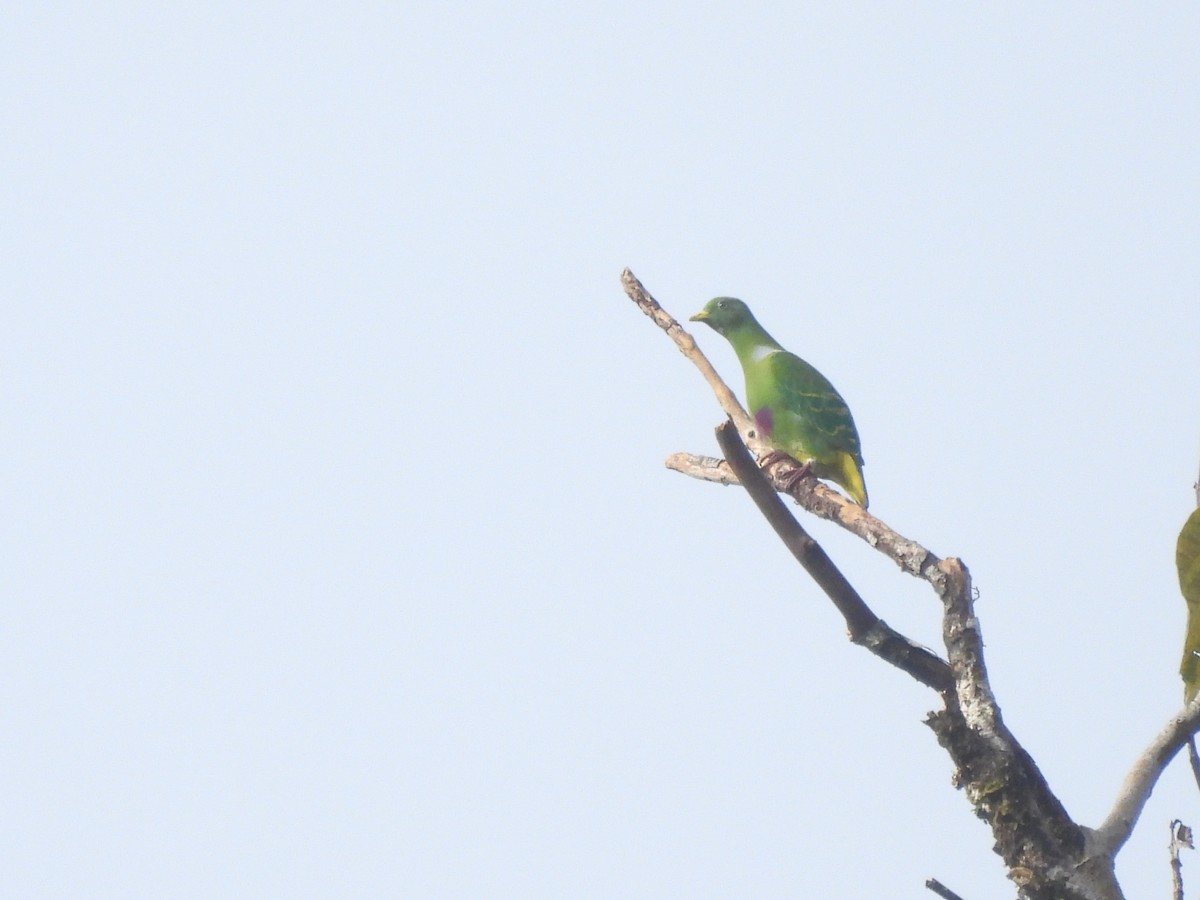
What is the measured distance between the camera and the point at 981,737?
3.49 m

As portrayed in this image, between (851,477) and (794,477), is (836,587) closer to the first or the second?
(794,477)

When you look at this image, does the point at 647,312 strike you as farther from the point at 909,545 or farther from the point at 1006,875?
the point at 1006,875

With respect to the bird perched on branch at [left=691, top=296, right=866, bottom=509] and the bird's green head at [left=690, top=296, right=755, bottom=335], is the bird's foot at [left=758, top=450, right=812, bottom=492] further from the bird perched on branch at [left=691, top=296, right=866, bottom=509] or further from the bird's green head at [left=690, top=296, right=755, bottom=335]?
the bird's green head at [left=690, top=296, right=755, bottom=335]

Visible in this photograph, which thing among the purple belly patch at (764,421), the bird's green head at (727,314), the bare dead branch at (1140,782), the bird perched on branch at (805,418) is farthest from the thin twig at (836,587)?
the bird's green head at (727,314)

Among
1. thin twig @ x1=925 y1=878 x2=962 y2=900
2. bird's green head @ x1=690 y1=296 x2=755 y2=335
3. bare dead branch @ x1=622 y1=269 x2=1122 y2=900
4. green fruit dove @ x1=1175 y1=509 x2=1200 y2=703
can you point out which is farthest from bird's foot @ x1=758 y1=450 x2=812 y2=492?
thin twig @ x1=925 y1=878 x2=962 y2=900

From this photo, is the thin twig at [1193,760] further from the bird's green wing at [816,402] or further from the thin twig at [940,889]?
the bird's green wing at [816,402]

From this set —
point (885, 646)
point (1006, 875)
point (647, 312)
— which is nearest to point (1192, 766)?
point (1006, 875)

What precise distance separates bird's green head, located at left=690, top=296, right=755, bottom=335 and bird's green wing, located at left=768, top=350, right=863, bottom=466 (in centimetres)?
56

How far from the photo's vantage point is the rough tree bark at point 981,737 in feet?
11.0

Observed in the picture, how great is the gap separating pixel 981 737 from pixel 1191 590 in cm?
66

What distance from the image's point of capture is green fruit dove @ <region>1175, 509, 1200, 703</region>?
3.34 meters

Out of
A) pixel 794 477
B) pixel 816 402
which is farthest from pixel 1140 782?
pixel 816 402

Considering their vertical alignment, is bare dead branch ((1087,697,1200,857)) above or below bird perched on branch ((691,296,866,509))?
below

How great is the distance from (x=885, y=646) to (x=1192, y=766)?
89cm
